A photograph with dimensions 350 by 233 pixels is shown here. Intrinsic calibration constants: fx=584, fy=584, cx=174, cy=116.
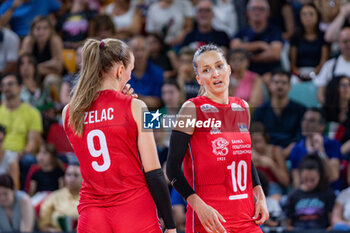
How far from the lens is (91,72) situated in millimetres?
3545

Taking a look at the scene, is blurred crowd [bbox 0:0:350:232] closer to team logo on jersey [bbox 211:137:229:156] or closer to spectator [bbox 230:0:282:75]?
spectator [bbox 230:0:282:75]

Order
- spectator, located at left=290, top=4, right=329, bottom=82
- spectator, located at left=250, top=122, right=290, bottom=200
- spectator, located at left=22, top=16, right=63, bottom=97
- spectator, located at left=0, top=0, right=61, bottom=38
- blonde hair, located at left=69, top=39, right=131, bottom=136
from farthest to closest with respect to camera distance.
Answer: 1. spectator, located at left=0, top=0, right=61, bottom=38
2. spectator, located at left=22, top=16, right=63, bottom=97
3. spectator, located at left=290, top=4, right=329, bottom=82
4. spectator, located at left=250, top=122, right=290, bottom=200
5. blonde hair, located at left=69, top=39, right=131, bottom=136

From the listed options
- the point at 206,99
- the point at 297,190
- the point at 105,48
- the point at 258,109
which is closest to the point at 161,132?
the point at 258,109

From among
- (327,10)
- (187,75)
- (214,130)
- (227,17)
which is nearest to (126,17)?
(227,17)

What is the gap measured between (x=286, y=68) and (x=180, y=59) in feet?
5.03

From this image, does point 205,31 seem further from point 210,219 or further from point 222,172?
point 210,219

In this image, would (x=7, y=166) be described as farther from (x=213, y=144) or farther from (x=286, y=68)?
(x=213, y=144)

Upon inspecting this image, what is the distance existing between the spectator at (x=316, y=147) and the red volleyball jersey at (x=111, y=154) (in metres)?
3.82

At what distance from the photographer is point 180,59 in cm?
845

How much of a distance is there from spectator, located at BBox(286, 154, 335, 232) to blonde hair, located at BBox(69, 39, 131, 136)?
12.3 feet


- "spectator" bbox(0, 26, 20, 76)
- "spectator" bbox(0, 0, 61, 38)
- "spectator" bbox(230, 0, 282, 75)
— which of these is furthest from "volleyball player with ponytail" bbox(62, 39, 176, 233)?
"spectator" bbox(0, 0, 61, 38)

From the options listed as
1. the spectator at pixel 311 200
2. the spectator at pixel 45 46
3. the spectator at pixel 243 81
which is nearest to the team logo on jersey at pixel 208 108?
the spectator at pixel 311 200

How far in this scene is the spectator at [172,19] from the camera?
9.34 metres

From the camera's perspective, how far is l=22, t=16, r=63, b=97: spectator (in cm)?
927
